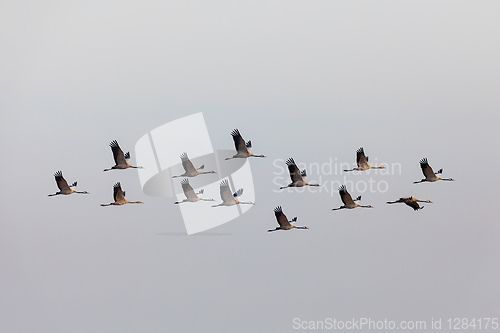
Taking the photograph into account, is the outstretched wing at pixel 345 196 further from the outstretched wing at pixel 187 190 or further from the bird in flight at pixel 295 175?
the outstretched wing at pixel 187 190

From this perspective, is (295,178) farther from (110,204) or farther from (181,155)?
(110,204)

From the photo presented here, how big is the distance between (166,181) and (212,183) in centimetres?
542

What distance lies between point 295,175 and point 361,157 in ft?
10.0

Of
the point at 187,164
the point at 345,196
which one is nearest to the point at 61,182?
the point at 187,164

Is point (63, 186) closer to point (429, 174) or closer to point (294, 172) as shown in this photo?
point (294, 172)

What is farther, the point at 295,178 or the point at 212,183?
the point at 212,183

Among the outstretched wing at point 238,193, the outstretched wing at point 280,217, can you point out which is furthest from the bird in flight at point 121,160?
the outstretched wing at point 280,217

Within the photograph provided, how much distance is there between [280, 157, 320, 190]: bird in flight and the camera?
39.2 m

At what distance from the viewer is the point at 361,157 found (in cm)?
4019

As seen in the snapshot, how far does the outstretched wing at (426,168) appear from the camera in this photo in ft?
129

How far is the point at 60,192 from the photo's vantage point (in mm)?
39531

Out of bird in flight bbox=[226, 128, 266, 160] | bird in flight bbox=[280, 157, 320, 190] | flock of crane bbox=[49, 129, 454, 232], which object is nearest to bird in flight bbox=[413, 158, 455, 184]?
flock of crane bbox=[49, 129, 454, 232]

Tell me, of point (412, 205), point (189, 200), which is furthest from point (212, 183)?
point (412, 205)

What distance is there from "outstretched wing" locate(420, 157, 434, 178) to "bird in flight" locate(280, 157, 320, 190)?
4845mm
